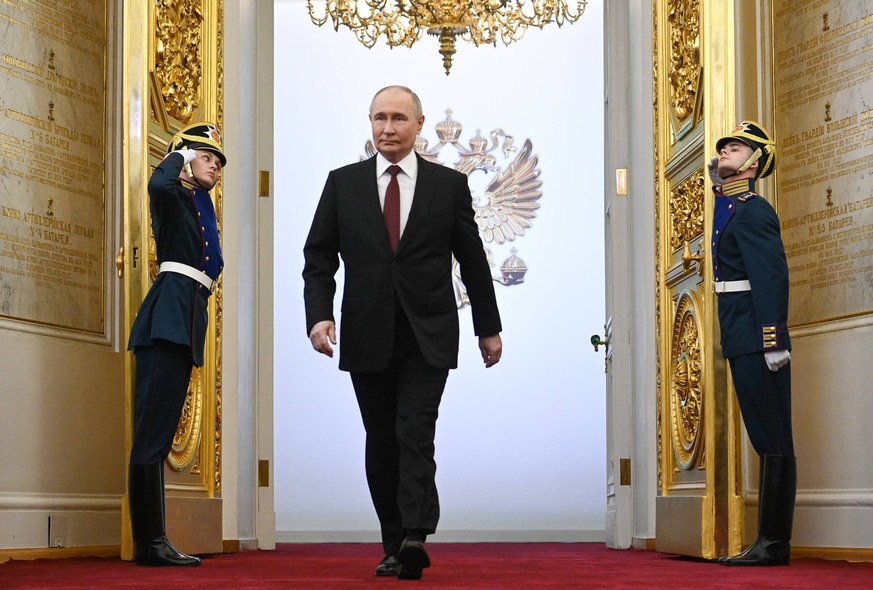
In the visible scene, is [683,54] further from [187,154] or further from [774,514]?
[187,154]

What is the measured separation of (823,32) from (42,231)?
3.10 metres

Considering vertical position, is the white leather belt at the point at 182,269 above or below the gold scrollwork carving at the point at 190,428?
above

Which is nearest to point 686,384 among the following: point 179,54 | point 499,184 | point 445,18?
point 179,54


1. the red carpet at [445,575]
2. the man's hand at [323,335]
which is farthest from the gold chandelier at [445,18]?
the man's hand at [323,335]

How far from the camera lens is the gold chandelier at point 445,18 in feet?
28.8

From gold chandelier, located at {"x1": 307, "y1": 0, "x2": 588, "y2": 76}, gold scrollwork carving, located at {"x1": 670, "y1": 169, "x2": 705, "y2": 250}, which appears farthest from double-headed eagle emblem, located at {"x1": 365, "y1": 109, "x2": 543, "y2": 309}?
gold scrollwork carving, located at {"x1": 670, "y1": 169, "x2": 705, "y2": 250}

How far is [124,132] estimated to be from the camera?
4.66 m

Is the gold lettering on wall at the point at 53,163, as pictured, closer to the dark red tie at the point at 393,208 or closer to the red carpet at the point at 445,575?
the red carpet at the point at 445,575

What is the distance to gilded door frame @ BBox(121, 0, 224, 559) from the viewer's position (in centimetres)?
461

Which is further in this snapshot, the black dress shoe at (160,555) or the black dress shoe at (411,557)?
the black dress shoe at (160,555)

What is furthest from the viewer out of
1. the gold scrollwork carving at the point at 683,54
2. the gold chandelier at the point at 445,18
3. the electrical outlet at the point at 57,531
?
the gold chandelier at the point at 445,18

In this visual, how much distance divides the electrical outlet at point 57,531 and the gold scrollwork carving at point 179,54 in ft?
5.29

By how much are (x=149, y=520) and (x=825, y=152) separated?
2859mm

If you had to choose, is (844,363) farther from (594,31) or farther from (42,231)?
(594,31)
